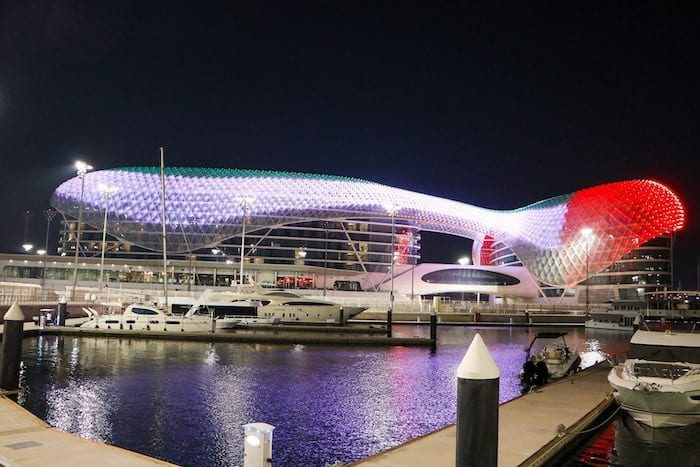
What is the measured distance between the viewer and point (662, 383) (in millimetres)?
15094

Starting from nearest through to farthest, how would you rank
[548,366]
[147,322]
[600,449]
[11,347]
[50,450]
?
[50,450] → [600,449] → [11,347] → [548,366] → [147,322]

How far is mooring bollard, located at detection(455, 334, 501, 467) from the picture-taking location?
692 centimetres

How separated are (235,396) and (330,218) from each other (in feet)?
277

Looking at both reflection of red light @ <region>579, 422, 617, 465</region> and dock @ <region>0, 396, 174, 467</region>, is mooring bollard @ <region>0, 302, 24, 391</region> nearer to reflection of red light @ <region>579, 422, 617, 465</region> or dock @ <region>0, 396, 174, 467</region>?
dock @ <region>0, 396, 174, 467</region>

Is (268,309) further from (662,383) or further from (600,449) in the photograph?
(600,449)

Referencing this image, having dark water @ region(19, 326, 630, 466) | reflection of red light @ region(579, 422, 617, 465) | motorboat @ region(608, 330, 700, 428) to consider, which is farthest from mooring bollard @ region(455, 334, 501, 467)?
motorboat @ region(608, 330, 700, 428)

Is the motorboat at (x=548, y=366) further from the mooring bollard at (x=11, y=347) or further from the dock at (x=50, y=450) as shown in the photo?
the mooring bollard at (x=11, y=347)

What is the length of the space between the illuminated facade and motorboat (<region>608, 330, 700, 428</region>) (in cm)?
8190

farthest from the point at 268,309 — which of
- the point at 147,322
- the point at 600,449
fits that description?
the point at 600,449

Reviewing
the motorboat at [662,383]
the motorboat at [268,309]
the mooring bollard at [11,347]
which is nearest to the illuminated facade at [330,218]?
the motorboat at [268,309]

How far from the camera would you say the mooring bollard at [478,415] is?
6922 mm

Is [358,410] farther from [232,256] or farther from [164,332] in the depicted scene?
[232,256]

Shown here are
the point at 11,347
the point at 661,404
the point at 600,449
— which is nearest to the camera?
the point at 600,449

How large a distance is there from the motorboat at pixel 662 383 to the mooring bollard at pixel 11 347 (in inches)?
637
